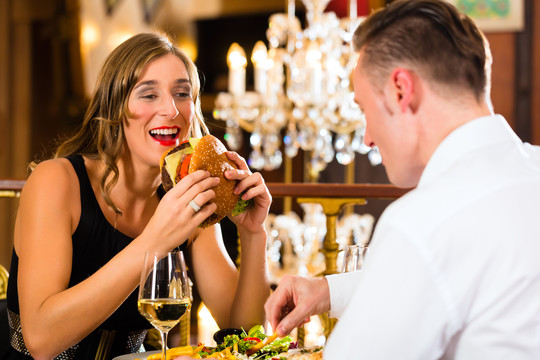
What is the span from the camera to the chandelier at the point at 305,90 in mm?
4461

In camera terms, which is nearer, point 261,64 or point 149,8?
point 261,64

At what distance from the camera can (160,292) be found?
127cm

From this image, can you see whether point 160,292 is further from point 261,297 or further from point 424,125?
point 261,297

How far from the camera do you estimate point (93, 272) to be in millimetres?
1896

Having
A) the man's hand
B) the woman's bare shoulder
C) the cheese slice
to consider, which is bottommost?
the man's hand

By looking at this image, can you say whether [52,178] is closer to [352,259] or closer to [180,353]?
[180,353]

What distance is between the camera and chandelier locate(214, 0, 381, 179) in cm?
446

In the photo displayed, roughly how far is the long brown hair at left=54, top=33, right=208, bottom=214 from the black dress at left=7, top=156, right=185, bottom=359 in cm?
8

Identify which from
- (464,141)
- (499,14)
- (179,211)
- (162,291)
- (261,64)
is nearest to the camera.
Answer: (464,141)

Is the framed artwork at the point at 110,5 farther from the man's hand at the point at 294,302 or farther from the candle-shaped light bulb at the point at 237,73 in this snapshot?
the man's hand at the point at 294,302

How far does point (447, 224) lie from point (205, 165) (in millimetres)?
861

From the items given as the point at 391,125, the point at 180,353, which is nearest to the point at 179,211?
Answer: the point at 180,353

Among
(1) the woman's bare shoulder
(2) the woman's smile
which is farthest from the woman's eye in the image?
(1) the woman's bare shoulder

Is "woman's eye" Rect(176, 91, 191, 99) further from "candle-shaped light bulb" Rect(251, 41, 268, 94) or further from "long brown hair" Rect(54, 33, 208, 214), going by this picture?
"candle-shaped light bulb" Rect(251, 41, 268, 94)
